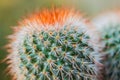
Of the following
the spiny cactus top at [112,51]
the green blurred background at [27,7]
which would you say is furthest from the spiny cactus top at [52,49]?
the green blurred background at [27,7]

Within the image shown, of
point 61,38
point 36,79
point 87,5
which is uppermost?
point 87,5

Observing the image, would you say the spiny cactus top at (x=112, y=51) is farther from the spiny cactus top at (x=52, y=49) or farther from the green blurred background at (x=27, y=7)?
the green blurred background at (x=27, y=7)

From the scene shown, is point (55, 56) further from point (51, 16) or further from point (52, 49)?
point (51, 16)

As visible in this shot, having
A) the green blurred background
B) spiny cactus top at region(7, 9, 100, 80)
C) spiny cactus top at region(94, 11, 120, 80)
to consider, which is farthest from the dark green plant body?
the green blurred background

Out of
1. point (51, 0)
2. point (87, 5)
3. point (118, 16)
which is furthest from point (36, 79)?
point (87, 5)

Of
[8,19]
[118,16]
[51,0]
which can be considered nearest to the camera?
[118,16]

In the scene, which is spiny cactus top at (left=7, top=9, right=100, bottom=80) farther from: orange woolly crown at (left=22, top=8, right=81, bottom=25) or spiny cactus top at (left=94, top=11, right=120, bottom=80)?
spiny cactus top at (left=94, top=11, right=120, bottom=80)

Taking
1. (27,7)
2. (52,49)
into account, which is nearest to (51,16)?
(52,49)

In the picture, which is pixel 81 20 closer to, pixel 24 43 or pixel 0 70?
pixel 24 43

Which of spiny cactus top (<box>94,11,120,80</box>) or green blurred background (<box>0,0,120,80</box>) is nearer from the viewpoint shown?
spiny cactus top (<box>94,11,120,80</box>)
